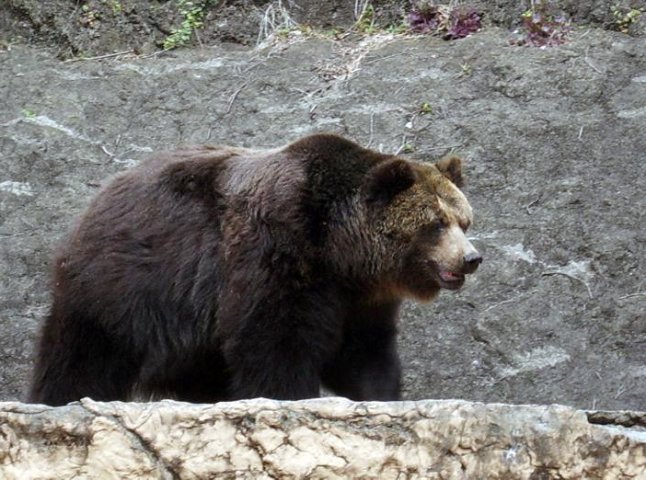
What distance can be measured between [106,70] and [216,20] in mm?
1048

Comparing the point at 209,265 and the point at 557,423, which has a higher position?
the point at 557,423

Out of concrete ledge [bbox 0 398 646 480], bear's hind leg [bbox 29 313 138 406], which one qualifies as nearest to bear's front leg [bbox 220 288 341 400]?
bear's hind leg [bbox 29 313 138 406]

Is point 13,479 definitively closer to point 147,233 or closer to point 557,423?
point 557,423

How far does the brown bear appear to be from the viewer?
271 inches

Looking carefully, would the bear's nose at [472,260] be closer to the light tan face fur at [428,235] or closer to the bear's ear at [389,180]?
the light tan face fur at [428,235]

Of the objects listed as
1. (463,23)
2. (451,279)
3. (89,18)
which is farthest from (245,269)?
(89,18)

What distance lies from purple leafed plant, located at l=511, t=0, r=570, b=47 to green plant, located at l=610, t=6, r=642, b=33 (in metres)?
0.37

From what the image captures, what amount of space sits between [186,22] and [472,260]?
17.2 ft

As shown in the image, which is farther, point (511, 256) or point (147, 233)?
point (511, 256)

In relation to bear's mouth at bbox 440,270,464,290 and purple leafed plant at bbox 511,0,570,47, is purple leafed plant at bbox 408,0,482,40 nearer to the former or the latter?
purple leafed plant at bbox 511,0,570,47

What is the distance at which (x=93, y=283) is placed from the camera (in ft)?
23.9

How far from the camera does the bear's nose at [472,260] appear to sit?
22.8 feet

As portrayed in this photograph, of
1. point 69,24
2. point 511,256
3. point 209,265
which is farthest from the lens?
point 69,24

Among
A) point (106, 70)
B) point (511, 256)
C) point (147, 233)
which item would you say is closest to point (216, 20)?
point (106, 70)
